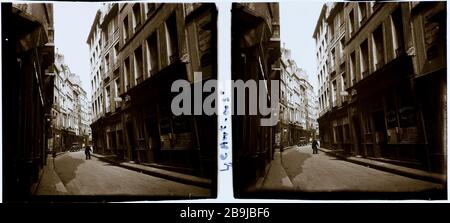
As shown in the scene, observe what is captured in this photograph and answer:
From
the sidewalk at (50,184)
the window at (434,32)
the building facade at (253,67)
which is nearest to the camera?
the window at (434,32)

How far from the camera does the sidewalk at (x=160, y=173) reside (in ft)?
11.0

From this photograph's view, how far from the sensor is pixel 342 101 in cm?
349

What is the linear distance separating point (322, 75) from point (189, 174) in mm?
1339

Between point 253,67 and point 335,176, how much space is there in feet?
3.51

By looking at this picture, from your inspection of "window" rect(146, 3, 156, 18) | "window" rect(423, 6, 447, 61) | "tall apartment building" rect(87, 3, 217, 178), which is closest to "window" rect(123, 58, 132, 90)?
"tall apartment building" rect(87, 3, 217, 178)

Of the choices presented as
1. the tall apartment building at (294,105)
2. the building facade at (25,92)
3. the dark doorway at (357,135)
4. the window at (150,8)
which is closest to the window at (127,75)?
the window at (150,8)

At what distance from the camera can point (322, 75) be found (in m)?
3.47

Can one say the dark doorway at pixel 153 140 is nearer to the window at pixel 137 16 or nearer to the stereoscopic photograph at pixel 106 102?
the stereoscopic photograph at pixel 106 102

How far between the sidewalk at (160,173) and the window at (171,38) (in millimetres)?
890

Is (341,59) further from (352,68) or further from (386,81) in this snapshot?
(386,81)

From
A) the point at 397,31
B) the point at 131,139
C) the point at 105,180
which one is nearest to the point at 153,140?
the point at 131,139

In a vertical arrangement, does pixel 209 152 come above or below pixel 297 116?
below

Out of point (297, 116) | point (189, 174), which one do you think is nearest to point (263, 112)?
point (297, 116)
